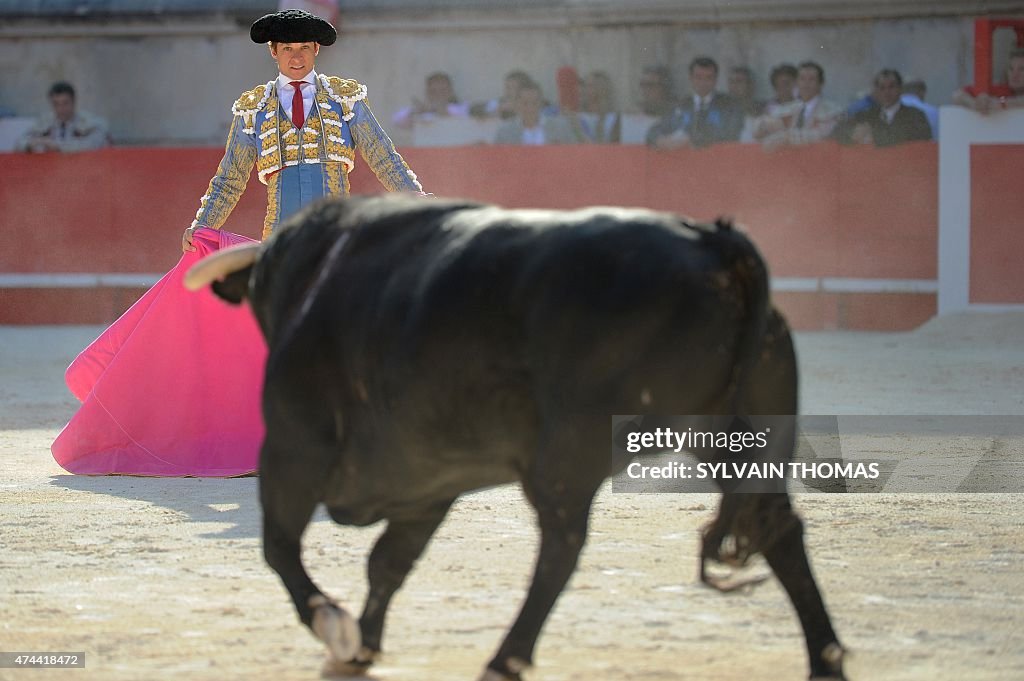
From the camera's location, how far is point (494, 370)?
2.24 m

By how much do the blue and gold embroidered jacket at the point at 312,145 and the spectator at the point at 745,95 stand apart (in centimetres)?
658

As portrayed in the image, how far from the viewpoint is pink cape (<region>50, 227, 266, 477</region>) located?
15.5 ft

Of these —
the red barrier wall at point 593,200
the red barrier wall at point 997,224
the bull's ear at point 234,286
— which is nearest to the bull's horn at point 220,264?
the bull's ear at point 234,286

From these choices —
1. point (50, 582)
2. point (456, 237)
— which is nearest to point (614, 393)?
point (456, 237)

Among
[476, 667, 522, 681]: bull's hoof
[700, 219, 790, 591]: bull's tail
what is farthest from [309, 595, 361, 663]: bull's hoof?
[700, 219, 790, 591]: bull's tail

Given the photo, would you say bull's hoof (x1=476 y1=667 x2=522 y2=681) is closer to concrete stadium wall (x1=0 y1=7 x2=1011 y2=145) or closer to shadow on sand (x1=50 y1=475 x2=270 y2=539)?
shadow on sand (x1=50 y1=475 x2=270 y2=539)

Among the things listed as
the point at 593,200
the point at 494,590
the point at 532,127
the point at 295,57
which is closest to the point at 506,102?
the point at 532,127

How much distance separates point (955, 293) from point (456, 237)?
7993mm

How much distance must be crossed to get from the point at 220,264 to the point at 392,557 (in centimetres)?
59

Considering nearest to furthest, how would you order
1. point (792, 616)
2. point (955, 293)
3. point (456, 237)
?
point (456, 237) < point (792, 616) < point (955, 293)

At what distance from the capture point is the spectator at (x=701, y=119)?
10484 millimetres

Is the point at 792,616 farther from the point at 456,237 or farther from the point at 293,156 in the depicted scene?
the point at 293,156

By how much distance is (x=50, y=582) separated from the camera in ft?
10.6

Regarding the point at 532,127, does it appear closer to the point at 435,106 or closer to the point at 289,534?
the point at 435,106
